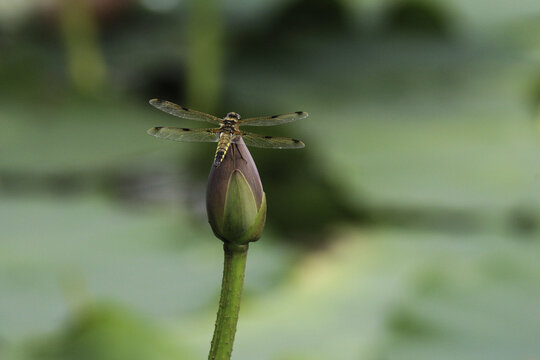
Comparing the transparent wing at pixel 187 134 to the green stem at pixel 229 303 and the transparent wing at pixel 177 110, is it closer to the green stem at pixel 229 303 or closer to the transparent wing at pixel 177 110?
the transparent wing at pixel 177 110

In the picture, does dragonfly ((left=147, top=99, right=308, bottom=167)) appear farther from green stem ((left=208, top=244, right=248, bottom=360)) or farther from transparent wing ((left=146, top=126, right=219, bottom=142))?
green stem ((left=208, top=244, right=248, bottom=360))

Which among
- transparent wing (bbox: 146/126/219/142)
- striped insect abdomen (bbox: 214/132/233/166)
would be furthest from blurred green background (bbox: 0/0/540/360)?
striped insect abdomen (bbox: 214/132/233/166)

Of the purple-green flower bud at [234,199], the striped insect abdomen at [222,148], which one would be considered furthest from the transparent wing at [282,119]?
the purple-green flower bud at [234,199]

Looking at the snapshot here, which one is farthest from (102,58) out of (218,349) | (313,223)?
(218,349)

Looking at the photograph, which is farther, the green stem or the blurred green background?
the blurred green background

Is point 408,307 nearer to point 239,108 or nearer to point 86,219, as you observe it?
point 86,219

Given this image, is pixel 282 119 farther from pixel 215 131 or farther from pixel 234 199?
pixel 234 199

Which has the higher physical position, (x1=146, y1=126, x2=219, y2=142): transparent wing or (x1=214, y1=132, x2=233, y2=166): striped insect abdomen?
(x1=146, y1=126, x2=219, y2=142): transparent wing

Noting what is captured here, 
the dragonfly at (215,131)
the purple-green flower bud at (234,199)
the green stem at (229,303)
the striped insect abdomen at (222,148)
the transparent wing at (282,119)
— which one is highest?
the transparent wing at (282,119)

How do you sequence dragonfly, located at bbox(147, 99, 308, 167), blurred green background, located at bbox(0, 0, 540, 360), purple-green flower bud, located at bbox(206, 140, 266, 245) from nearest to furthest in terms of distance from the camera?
1. purple-green flower bud, located at bbox(206, 140, 266, 245)
2. dragonfly, located at bbox(147, 99, 308, 167)
3. blurred green background, located at bbox(0, 0, 540, 360)
